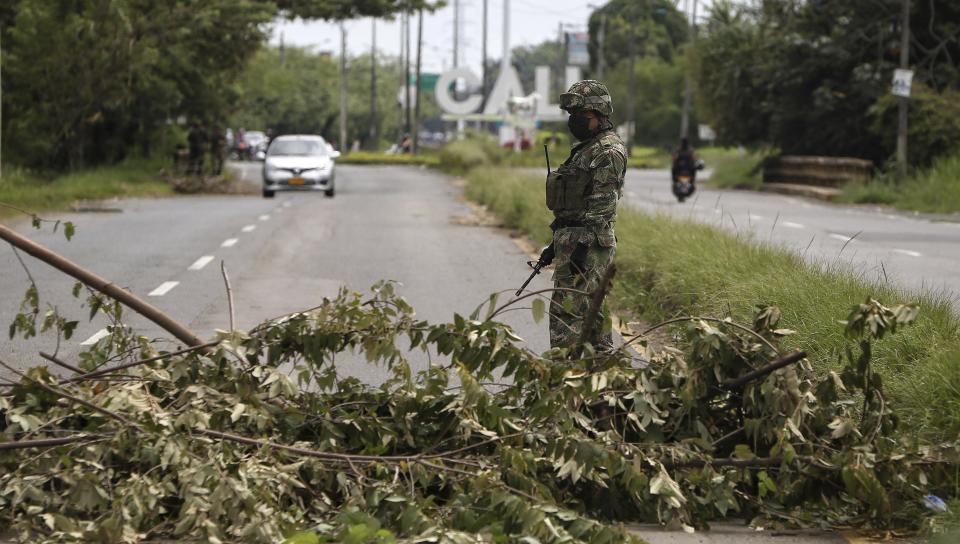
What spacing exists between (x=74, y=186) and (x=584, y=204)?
83.8 ft

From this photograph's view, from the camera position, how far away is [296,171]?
35.0 metres

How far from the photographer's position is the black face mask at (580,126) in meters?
7.82

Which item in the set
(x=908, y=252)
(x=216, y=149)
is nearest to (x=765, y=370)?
(x=908, y=252)

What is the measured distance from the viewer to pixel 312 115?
11800 centimetres

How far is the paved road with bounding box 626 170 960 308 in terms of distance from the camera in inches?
569

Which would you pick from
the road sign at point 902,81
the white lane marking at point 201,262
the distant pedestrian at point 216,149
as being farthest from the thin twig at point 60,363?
the distant pedestrian at point 216,149

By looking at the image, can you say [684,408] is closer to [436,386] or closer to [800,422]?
[800,422]

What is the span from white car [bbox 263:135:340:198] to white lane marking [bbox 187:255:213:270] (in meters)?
17.6

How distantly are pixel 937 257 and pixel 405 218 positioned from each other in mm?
10825

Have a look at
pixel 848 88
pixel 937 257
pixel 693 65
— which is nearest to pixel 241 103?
pixel 693 65

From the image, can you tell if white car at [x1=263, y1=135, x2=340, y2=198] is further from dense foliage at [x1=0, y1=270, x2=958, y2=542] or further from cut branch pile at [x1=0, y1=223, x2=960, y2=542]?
cut branch pile at [x1=0, y1=223, x2=960, y2=542]

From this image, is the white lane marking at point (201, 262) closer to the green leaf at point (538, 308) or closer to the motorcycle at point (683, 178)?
the green leaf at point (538, 308)

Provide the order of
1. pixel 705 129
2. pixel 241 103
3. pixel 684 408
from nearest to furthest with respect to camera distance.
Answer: pixel 684 408, pixel 241 103, pixel 705 129

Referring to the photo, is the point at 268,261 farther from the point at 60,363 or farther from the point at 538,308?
the point at 538,308
